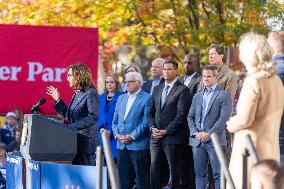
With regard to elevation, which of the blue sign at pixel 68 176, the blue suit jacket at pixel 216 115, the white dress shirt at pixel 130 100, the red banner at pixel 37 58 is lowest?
the blue sign at pixel 68 176

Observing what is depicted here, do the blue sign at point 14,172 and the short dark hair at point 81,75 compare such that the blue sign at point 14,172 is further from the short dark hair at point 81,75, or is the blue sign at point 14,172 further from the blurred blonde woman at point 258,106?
the blurred blonde woman at point 258,106

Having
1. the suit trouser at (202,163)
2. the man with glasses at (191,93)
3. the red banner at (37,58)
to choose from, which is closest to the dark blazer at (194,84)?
the man with glasses at (191,93)

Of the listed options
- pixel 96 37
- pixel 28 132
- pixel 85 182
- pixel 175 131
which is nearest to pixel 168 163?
pixel 175 131

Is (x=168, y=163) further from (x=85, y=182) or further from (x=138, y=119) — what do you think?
(x=85, y=182)

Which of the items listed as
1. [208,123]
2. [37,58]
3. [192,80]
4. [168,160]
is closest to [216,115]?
[208,123]

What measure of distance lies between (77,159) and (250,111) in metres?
3.58

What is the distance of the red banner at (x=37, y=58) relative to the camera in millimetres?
19250

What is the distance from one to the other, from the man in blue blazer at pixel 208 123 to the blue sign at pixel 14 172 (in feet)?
7.62

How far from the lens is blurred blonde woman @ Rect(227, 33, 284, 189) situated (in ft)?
30.3

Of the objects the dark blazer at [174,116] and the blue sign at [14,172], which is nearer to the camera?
the blue sign at [14,172]

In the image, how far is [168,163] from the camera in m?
13.8

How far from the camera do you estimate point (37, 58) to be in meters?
19.6

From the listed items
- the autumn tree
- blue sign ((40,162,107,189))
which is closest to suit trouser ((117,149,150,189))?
blue sign ((40,162,107,189))

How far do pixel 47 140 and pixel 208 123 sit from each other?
2282 millimetres
